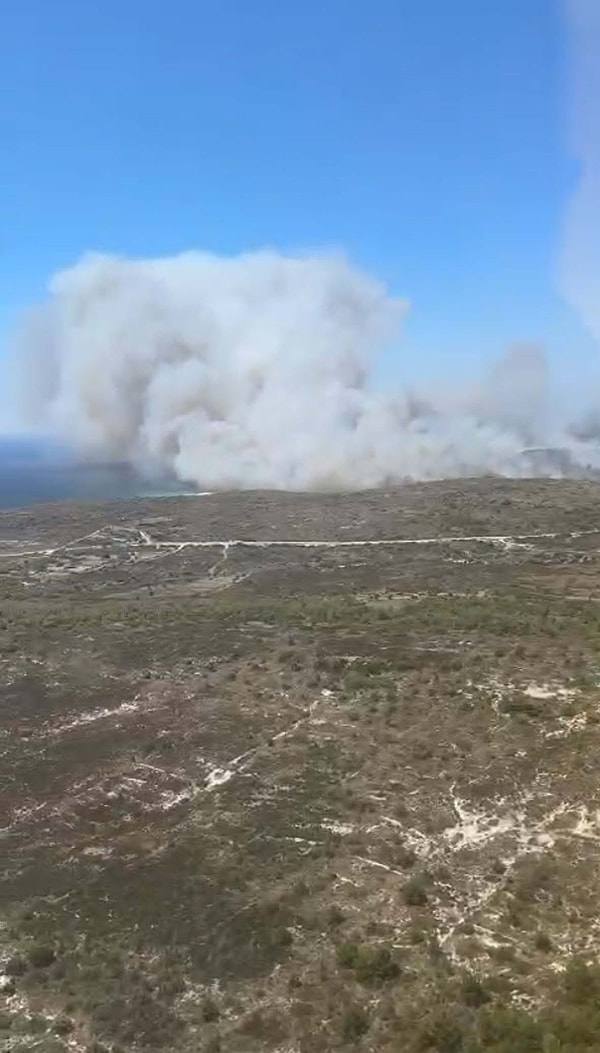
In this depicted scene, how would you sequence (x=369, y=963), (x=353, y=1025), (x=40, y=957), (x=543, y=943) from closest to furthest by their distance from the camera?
(x=353, y=1025), (x=369, y=963), (x=543, y=943), (x=40, y=957)

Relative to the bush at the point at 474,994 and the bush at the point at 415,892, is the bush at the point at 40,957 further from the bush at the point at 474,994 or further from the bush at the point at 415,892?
the bush at the point at 474,994

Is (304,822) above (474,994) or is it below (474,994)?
above

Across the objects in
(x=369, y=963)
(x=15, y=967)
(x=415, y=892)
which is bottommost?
(x=15, y=967)

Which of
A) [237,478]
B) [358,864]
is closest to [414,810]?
[358,864]

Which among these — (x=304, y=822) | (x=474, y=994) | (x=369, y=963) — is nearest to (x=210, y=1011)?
(x=369, y=963)

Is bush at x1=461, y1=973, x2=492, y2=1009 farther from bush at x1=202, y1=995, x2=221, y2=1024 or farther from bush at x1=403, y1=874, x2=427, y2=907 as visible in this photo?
bush at x1=202, y1=995, x2=221, y2=1024

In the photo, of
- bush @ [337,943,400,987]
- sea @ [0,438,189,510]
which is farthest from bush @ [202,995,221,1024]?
sea @ [0,438,189,510]

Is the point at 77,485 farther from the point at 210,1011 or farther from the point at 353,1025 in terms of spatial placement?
the point at 353,1025

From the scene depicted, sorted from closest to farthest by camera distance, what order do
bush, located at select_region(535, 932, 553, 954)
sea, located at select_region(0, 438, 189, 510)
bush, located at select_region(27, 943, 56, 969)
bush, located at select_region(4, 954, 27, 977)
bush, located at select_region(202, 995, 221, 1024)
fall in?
bush, located at select_region(202, 995, 221, 1024) < bush, located at select_region(535, 932, 553, 954) < bush, located at select_region(4, 954, 27, 977) < bush, located at select_region(27, 943, 56, 969) < sea, located at select_region(0, 438, 189, 510)

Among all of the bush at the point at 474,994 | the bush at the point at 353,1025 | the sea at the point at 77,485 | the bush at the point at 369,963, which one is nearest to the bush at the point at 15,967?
the bush at the point at 369,963
